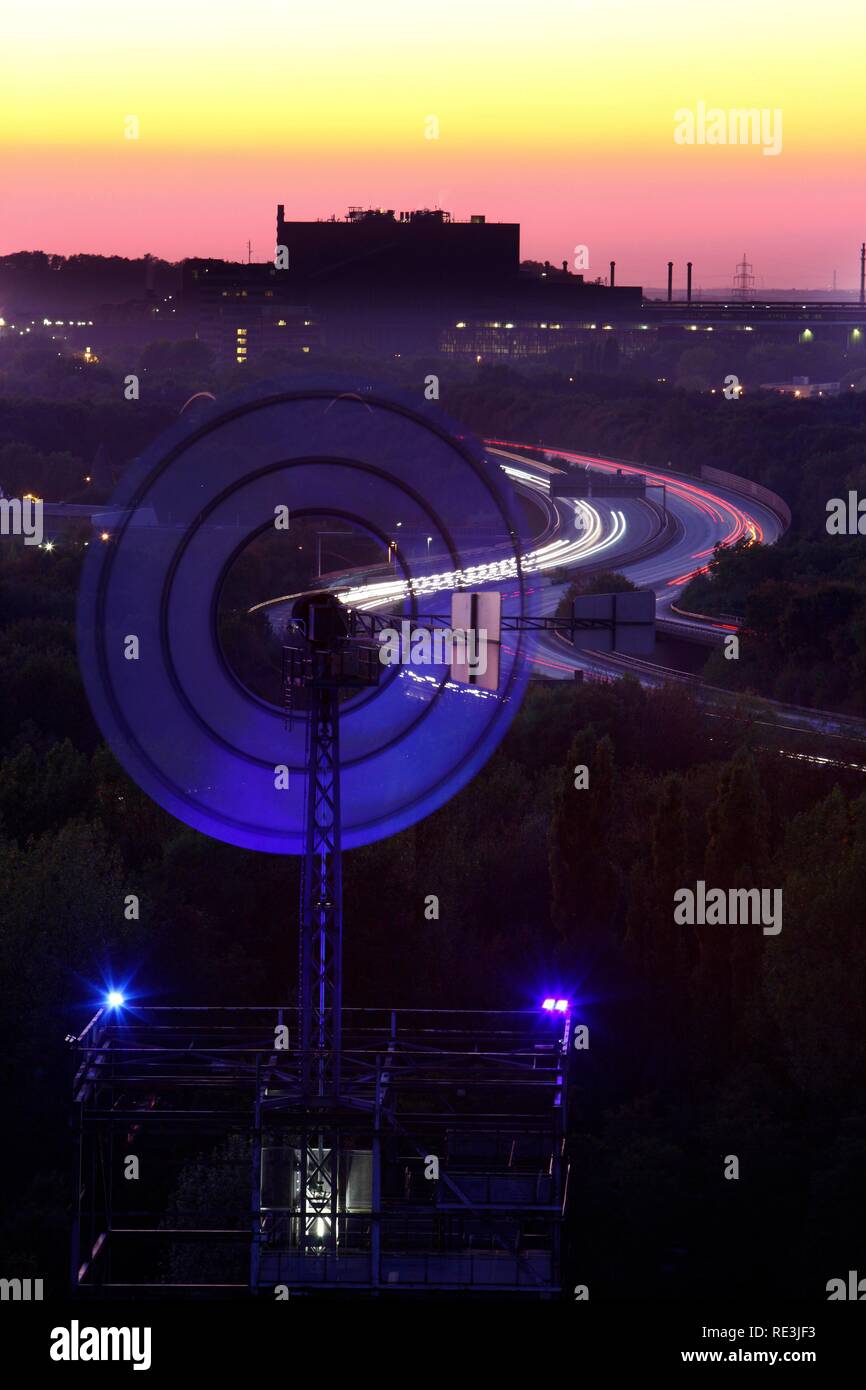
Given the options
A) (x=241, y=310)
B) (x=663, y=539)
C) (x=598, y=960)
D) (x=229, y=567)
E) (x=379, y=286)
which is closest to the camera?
(x=229, y=567)

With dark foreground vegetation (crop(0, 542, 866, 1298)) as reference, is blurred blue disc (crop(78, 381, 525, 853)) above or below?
above

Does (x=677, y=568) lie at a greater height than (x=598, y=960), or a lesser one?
greater

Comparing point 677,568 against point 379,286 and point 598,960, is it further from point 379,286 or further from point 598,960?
point 379,286

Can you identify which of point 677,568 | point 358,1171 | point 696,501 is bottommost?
point 358,1171

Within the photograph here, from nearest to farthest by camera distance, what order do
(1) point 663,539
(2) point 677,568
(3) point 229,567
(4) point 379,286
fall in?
(3) point 229,567, (2) point 677,568, (1) point 663,539, (4) point 379,286

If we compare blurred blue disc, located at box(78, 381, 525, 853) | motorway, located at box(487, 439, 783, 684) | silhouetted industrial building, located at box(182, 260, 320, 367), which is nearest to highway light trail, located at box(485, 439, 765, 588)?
motorway, located at box(487, 439, 783, 684)

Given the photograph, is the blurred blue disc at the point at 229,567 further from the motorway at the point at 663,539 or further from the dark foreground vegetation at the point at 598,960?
the motorway at the point at 663,539

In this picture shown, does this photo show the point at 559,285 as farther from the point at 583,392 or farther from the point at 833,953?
the point at 833,953

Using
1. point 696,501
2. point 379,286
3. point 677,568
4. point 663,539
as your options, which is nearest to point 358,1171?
point 677,568

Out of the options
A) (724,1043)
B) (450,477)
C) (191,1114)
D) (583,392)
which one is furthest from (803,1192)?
(583,392)

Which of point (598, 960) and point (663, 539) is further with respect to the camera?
point (663, 539)

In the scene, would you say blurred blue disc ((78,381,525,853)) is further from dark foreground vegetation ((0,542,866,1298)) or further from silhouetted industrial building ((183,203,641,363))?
silhouetted industrial building ((183,203,641,363))
